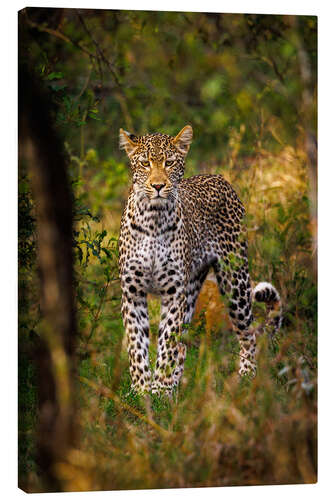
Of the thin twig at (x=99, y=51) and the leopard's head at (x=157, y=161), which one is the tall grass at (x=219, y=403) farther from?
the thin twig at (x=99, y=51)

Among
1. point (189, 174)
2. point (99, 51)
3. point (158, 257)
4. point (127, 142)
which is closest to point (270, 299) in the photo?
point (158, 257)

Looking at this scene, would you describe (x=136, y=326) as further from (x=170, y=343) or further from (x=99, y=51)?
(x=99, y=51)

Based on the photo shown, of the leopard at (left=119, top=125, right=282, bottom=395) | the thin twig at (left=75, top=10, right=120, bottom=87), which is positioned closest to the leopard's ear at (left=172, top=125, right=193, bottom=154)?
the leopard at (left=119, top=125, right=282, bottom=395)

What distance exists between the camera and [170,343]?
6.90 meters

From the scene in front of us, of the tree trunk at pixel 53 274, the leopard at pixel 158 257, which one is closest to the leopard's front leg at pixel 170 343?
the leopard at pixel 158 257

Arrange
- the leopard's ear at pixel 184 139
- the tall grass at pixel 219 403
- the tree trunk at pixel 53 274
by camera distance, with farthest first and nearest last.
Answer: the leopard's ear at pixel 184 139 → the tall grass at pixel 219 403 → the tree trunk at pixel 53 274

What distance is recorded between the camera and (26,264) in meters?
5.71

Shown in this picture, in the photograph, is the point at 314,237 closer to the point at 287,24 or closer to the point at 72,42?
the point at 287,24

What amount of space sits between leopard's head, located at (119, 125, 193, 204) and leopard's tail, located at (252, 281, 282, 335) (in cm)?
113

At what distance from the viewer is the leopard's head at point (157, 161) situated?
6.66 m

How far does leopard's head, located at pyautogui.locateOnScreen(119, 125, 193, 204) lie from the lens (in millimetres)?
6656

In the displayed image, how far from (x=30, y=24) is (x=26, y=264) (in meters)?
1.48

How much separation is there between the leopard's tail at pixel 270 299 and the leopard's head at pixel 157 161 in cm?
113

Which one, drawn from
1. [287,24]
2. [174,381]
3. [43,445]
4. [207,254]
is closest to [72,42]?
[287,24]
